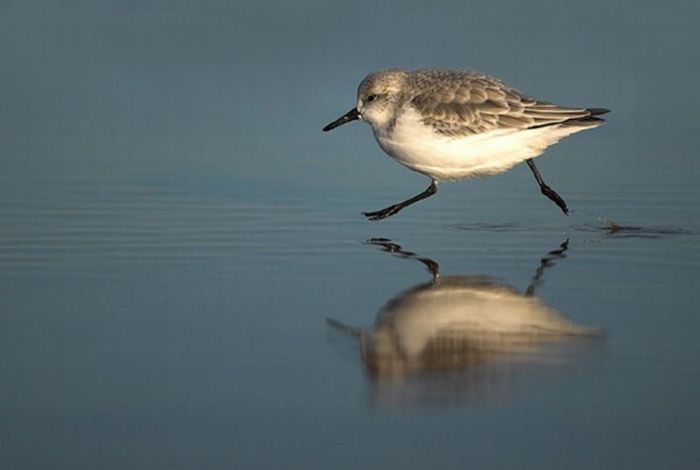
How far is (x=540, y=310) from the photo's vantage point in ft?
18.8

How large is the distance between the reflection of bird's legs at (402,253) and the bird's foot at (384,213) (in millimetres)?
590

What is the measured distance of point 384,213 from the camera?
8.08 m

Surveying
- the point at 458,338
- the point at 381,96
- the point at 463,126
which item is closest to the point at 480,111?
the point at 463,126

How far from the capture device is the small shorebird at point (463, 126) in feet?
26.6

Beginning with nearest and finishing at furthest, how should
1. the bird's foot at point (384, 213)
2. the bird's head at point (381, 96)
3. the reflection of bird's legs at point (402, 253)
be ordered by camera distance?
the reflection of bird's legs at point (402, 253) → the bird's foot at point (384, 213) → the bird's head at point (381, 96)

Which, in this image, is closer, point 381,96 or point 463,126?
point 463,126

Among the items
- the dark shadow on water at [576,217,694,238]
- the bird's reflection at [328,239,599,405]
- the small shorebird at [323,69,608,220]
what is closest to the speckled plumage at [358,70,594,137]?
the small shorebird at [323,69,608,220]

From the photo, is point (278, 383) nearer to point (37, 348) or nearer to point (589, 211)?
point (37, 348)

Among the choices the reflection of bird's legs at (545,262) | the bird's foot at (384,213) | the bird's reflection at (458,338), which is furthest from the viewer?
the bird's foot at (384,213)

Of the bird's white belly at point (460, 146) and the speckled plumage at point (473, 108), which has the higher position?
the speckled plumage at point (473, 108)

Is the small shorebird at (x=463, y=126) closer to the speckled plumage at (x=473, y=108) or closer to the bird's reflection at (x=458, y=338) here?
the speckled plumage at (x=473, y=108)

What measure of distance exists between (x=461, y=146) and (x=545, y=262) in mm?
1509

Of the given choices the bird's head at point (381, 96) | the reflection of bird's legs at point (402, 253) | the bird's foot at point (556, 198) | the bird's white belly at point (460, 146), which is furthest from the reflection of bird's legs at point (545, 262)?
the bird's head at point (381, 96)

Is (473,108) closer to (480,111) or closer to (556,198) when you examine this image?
(480,111)
